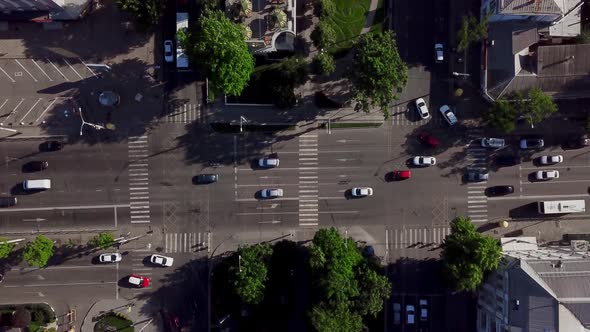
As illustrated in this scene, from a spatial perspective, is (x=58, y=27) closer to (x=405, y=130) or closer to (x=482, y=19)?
(x=405, y=130)

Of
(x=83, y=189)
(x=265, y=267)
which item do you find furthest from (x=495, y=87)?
(x=83, y=189)

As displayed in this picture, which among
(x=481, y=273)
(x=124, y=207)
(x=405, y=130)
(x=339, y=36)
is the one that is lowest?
(x=481, y=273)

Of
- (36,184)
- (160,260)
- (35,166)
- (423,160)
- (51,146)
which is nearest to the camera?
(36,184)

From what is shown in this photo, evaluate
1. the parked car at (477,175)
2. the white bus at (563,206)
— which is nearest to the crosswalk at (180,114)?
the parked car at (477,175)

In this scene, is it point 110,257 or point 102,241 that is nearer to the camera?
point 102,241

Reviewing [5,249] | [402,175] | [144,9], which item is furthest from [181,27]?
[5,249]

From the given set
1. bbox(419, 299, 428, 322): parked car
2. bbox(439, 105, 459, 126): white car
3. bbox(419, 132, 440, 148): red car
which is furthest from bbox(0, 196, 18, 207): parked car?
bbox(439, 105, 459, 126): white car

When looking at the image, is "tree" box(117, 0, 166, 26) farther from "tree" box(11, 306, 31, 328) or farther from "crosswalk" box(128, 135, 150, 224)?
"tree" box(11, 306, 31, 328)

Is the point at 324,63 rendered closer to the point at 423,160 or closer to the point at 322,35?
the point at 322,35
